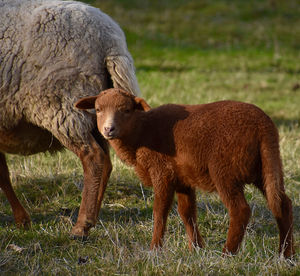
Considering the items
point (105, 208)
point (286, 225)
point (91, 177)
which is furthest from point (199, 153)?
point (105, 208)

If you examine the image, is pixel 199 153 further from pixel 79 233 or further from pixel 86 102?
pixel 79 233

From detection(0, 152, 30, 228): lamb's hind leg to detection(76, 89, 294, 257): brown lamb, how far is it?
1428mm

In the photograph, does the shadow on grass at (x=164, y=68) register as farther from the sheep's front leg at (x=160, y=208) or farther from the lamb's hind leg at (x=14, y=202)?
the sheep's front leg at (x=160, y=208)

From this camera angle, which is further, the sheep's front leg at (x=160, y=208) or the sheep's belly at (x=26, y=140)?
the sheep's belly at (x=26, y=140)

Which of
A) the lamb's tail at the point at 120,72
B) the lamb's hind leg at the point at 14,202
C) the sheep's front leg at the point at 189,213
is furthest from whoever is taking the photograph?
the lamb's hind leg at the point at 14,202

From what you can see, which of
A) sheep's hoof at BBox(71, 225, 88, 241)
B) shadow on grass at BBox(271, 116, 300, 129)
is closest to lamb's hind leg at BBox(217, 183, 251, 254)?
sheep's hoof at BBox(71, 225, 88, 241)

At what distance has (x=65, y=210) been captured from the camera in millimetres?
5898

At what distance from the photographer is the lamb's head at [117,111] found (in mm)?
4356

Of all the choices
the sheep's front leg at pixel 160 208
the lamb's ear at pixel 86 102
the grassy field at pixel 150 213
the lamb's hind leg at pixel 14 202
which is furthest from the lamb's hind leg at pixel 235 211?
the lamb's hind leg at pixel 14 202

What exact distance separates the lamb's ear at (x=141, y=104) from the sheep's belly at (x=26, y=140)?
1.34 meters

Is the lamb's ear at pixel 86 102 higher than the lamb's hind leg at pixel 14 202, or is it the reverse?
the lamb's ear at pixel 86 102

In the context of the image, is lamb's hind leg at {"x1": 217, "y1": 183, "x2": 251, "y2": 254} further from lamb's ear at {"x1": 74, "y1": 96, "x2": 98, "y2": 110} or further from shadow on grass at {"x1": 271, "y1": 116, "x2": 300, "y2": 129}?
shadow on grass at {"x1": 271, "y1": 116, "x2": 300, "y2": 129}

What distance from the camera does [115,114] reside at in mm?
4402

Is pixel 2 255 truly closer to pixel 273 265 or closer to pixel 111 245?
pixel 111 245
